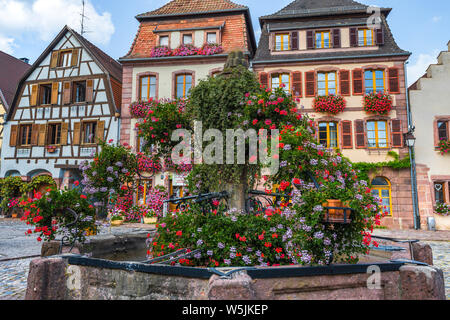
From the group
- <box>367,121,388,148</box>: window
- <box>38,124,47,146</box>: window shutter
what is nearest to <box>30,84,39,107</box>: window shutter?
<box>38,124,47,146</box>: window shutter

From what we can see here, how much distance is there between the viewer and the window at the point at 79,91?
1897 centimetres

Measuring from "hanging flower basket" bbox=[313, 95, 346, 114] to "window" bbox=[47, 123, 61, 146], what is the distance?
1426 centimetres

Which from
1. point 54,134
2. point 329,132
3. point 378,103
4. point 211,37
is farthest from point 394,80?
point 54,134

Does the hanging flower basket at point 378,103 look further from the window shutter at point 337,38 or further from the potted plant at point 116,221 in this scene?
the potted plant at point 116,221

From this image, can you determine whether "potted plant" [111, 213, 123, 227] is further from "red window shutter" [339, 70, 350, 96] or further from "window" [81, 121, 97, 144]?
"red window shutter" [339, 70, 350, 96]

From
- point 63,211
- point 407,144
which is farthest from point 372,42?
point 63,211

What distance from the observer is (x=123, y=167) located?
214 inches

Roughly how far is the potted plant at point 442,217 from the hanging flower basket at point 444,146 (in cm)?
239

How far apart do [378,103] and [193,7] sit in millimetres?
11036

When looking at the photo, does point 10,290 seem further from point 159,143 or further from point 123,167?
point 159,143

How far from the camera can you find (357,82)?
1619 centimetres

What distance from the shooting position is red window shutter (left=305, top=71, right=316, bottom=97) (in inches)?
647

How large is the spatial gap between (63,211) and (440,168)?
1634 centimetres

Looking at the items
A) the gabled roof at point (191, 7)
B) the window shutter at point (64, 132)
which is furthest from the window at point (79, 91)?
the gabled roof at point (191, 7)
